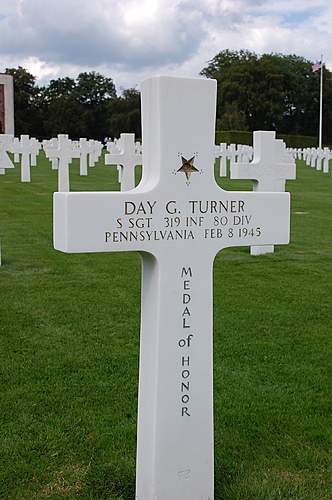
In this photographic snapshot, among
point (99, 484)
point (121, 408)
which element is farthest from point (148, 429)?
point (121, 408)

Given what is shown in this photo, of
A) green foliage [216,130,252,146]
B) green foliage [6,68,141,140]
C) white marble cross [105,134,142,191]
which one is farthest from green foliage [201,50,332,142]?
white marble cross [105,134,142,191]

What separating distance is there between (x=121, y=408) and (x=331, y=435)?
1149 millimetres

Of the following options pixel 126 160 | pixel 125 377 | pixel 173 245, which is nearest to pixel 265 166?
pixel 126 160

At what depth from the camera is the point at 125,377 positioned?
4.57m

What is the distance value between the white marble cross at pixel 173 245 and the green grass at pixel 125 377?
327mm

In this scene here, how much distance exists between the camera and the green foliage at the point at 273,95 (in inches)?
2606

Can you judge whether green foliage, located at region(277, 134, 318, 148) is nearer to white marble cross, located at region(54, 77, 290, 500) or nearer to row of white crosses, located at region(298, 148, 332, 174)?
row of white crosses, located at region(298, 148, 332, 174)

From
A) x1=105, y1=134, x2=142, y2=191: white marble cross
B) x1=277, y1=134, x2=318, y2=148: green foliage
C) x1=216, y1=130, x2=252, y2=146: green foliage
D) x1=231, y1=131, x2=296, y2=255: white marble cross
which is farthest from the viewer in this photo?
x1=277, y1=134, x2=318, y2=148: green foliage

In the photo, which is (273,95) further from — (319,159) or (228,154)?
(228,154)

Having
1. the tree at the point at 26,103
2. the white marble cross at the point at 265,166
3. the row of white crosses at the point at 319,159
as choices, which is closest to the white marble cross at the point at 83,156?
the row of white crosses at the point at 319,159

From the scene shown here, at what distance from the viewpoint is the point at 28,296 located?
6.72m

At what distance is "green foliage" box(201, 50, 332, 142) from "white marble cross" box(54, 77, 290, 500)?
62266 mm

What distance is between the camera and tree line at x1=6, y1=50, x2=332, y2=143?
66.4m

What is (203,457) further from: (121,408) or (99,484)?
(121,408)
